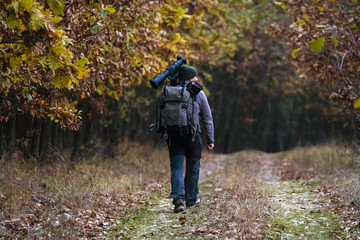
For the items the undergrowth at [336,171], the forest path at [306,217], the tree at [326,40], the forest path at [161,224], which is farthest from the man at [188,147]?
the tree at [326,40]

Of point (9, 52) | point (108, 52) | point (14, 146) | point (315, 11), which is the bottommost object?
point (14, 146)

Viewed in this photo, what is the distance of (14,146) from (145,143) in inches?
303

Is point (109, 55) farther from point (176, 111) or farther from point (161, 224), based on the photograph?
point (161, 224)

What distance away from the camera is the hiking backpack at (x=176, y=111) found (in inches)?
248

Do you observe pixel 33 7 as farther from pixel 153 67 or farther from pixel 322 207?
pixel 322 207

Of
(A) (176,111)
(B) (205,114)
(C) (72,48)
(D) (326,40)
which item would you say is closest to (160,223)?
(A) (176,111)

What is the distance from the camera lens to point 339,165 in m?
10.5

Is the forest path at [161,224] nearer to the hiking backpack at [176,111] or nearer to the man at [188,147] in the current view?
the man at [188,147]

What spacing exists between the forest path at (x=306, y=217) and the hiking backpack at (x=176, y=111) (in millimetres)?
1894

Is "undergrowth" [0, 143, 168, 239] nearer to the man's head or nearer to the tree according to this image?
the man's head

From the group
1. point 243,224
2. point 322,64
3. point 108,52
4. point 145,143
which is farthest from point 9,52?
point 145,143

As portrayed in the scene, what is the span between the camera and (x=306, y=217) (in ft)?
22.1

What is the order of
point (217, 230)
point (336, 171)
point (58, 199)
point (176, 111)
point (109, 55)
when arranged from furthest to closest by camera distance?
point (336, 171) < point (109, 55) < point (58, 199) < point (176, 111) < point (217, 230)

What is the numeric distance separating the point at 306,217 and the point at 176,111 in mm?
2705
